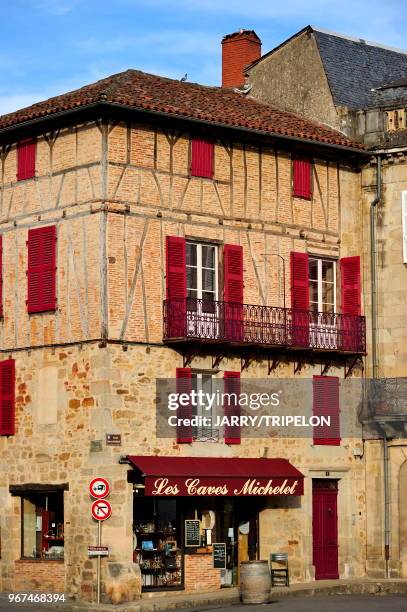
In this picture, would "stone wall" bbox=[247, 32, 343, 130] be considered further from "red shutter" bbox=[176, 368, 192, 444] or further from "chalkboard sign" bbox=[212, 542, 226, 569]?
"chalkboard sign" bbox=[212, 542, 226, 569]

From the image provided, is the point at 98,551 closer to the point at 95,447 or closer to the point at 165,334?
the point at 95,447

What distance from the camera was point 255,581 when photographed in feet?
108

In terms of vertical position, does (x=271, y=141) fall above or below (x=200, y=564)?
above

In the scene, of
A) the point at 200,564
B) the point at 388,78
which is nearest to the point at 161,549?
A: the point at 200,564

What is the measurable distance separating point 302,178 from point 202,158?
316 centimetres

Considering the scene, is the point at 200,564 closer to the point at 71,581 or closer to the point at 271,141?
the point at 71,581

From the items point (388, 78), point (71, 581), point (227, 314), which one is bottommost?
point (71, 581)

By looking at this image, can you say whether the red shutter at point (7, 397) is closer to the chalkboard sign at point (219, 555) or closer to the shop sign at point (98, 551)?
the shop sign at point (98, 551)

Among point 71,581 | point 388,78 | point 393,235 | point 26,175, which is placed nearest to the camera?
point 71,581

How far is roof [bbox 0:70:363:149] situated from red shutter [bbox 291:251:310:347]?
2.92 metres

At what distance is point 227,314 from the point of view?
117 ft

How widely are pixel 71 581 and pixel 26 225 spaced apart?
A: 8.00m

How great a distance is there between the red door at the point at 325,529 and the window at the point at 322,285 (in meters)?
4.19

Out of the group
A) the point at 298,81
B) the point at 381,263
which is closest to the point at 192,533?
the point at 381,263
